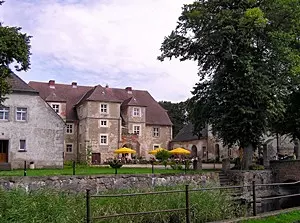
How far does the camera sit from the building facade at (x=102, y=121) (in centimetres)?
4869

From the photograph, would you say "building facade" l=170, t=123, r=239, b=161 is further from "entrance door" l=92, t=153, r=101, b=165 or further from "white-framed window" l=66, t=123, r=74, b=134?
"white-framed window" l=66, t=123, r=74, b=134

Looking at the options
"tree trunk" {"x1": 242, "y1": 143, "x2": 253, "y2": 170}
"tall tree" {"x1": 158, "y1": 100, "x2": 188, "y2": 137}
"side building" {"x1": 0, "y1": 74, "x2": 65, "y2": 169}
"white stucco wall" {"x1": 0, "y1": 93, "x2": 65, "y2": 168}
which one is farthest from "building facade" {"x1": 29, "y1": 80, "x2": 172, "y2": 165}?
"tall tree" {"x1": 158, "y1": 100, "x2": 188, "y2": 137}

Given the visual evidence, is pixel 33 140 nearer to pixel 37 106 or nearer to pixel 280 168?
pixel 37 106

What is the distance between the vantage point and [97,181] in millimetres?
22500

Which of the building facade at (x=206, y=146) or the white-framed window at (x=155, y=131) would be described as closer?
the building facade at (x=206, y=146)

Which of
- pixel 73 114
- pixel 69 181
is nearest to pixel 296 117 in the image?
pixel 69 181

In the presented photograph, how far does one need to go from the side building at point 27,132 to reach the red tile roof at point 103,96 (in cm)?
1396

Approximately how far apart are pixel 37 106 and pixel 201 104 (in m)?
13.6

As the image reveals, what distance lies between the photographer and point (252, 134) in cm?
2948

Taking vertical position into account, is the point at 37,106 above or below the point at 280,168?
above

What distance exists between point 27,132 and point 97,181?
13.9m

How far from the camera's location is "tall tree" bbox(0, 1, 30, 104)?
2242 cm

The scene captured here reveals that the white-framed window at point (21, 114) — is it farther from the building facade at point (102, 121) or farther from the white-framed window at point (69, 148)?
the white-framed window at point (69, 148)

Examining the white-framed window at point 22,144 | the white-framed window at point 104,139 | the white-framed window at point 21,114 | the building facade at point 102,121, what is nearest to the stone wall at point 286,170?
the white-framed window at point 22,144
